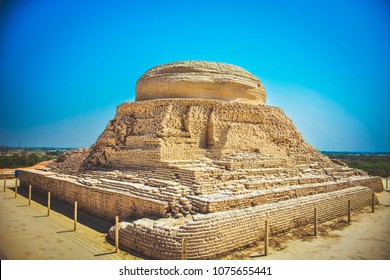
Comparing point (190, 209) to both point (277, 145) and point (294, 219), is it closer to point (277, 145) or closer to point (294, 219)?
point (294, 219)

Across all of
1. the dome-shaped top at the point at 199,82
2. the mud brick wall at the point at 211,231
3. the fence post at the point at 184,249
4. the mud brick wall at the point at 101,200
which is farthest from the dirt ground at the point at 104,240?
the dome-shaped top at the point at 199,82

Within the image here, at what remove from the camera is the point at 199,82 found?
10.5 m

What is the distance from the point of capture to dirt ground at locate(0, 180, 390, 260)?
19.5 feet

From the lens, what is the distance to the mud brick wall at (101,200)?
6911 mm

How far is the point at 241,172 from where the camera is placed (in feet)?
27.3

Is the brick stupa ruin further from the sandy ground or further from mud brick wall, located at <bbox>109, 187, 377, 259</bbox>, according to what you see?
the sandy ground

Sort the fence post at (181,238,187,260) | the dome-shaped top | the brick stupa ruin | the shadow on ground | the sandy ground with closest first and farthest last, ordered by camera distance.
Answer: the fence post at (181,238,187,260)
the sandy ground
the brick stupa ruin
the shadow on ground
the dome-shaped top

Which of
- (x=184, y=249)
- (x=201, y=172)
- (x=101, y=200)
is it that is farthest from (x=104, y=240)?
(x=201, y=172)

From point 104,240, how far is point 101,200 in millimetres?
1847

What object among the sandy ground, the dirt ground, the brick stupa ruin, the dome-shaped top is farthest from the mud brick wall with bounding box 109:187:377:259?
the dome-shaped top

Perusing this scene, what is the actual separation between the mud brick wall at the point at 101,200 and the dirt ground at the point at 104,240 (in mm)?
332

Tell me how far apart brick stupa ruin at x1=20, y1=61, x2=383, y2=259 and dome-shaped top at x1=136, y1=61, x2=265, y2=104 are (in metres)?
0.04

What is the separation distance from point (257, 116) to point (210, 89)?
75.7 inches
